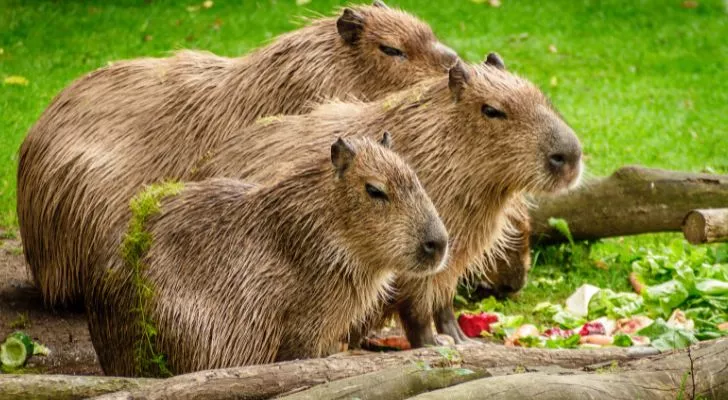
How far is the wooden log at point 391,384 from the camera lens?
4023mm

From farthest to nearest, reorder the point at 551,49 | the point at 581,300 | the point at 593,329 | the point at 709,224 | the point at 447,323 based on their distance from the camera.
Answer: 1. the point at 551,49
2. the point at 581,300
3. the point at 593,329
4. the point at 447,323
5. the point at 709,224

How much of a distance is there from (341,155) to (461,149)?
0.82 meters

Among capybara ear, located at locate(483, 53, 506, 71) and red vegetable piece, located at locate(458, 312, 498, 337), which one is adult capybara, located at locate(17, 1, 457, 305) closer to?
capybara ear, located at locate(483, 53, 506, 71)

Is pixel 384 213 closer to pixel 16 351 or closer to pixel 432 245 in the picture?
pixel 432 245

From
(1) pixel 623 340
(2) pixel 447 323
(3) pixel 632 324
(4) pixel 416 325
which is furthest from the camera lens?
(3) pixel 632 324

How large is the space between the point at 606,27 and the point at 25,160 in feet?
28.2

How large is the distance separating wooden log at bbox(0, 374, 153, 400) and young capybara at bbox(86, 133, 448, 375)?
658 millimetres

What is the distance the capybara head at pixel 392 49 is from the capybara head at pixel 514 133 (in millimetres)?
849

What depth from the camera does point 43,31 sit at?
1266 centimetres

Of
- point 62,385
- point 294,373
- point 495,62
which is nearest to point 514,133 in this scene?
point 495,62

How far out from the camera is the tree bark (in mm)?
7328

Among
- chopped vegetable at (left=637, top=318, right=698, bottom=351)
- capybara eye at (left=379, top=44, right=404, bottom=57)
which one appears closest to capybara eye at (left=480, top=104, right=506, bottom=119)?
capybara eye at (left=379, top=44, right=404, bottom=57)

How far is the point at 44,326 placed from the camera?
6547 mm

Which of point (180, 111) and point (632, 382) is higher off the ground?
point (180, 111)
